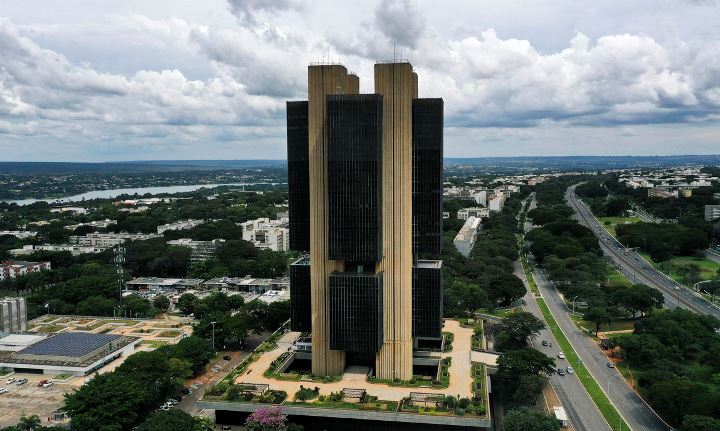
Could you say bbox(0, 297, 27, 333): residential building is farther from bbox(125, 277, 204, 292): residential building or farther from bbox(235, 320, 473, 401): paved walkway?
bbox(235, 320, 473, 401): paved walkway

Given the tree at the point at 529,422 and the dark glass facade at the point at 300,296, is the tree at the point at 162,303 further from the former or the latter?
the tree at the point at 529,422

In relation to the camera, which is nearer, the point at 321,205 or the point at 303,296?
the point at 321,205

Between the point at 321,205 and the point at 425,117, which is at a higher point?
the point at 425,117

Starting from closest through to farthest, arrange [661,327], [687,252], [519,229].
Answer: [661,327], [687,252], [519,229]

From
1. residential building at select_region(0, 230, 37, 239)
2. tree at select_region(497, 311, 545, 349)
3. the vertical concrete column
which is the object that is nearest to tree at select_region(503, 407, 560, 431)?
the vertical concrete column

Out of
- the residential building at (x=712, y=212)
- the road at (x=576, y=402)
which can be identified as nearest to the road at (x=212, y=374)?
the road at (x=576, y=402)

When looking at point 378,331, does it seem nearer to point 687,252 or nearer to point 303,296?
point 303,296

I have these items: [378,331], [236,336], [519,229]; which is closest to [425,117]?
[378,331]
